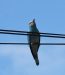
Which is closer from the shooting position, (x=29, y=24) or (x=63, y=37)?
(x=63, y=37)

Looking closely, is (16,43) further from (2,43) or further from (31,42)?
(31,42)

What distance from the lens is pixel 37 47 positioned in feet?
52.4

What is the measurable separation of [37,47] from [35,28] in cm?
108

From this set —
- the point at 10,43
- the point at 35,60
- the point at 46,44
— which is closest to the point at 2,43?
the point at 10,43

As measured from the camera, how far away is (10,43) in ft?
40.1

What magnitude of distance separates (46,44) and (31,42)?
11.3ft

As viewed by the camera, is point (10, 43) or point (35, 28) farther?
point (35, 28)

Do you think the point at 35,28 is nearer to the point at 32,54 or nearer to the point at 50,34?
the point at 32,54

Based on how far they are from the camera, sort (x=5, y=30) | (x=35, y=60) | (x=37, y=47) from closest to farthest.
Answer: (x=5, y=30) < (x=37, y=47) < (x=35, y=60)

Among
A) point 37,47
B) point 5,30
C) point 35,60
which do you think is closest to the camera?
point 5,30

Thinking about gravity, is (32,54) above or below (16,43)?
below

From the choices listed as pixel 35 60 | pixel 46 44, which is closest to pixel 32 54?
pixel 35 60

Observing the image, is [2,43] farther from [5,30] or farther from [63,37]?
[63,37]

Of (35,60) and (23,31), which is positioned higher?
(23,31)
